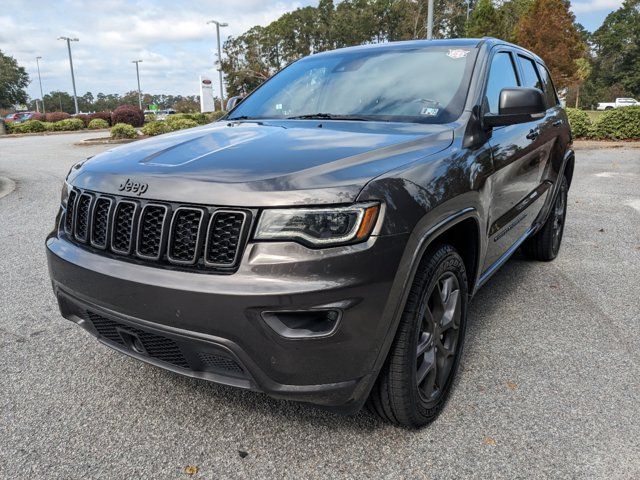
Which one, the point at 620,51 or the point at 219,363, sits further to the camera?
the point at 620,51

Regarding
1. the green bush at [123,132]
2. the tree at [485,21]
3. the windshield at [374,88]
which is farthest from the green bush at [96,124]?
the windshield at [374,88]

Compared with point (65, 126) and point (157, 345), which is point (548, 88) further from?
point (65, 126)

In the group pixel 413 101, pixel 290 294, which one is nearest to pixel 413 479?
pixel 290 294

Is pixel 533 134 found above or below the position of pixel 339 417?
above

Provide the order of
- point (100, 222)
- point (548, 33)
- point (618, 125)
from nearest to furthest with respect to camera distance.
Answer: point (100, 222) < point (618, 125) < point (548, 33)

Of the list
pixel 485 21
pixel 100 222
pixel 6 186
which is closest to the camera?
pixel 100 222

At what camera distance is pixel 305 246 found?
69.7 inches

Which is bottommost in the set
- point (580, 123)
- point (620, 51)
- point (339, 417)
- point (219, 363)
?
point (339, 417)

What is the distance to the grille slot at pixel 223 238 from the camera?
6.00 ft

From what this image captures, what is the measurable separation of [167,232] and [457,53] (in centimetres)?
209

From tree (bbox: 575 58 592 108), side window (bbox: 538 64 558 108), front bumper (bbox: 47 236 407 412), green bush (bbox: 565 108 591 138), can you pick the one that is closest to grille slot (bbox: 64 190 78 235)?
front bumper (bbox: 47 236 407 412)

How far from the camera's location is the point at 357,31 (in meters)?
54.0

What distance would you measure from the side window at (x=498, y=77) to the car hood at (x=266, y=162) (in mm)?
730

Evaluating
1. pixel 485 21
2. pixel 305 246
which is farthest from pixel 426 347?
pixel 485 21
